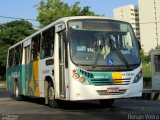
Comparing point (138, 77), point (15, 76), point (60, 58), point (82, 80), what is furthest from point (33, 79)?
point (138, 77)

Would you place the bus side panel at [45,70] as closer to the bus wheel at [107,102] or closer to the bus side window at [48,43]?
the bus side window at [48,43]

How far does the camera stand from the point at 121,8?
493ft

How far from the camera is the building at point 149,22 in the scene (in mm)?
150000

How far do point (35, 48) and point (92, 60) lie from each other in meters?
4.93

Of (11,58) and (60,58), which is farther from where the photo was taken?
(11,58)

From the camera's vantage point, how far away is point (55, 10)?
1721 inches

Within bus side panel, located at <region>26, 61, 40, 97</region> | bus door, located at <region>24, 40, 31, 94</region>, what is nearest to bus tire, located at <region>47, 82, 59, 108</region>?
bus side panel, located at <region>26, 61, 40, 97</region>

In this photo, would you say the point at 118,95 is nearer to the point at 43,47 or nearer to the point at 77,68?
the point at 77,68

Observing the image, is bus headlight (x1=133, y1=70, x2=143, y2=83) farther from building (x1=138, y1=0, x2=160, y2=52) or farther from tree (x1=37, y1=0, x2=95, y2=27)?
building (x1=138, y1=0, x2=160, y2=52)

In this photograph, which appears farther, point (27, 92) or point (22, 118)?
point (27, 92)

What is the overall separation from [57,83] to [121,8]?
5444 inches

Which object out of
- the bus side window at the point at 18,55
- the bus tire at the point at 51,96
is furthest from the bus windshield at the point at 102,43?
the bus side window at the point at 18,55

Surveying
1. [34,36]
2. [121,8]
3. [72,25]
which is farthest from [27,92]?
[121,8]

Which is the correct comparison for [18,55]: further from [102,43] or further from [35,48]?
[102,43]
